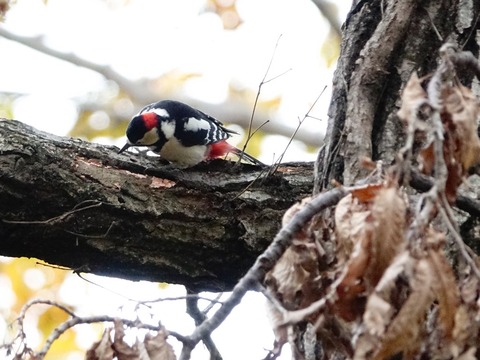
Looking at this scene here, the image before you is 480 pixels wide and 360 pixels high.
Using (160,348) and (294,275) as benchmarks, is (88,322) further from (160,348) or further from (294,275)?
(294,275)

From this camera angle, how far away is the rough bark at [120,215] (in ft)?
8.65

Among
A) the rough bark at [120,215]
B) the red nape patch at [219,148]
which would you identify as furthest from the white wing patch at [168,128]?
the rough bark at [120,215]

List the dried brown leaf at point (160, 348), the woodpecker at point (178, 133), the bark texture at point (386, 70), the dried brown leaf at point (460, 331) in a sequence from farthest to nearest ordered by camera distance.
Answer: the woodpecker at point (178, 133), the bark texture at point (386, 70), the dried brown leaf at point (160, 348), the dried brown leaf at point (460, 331)

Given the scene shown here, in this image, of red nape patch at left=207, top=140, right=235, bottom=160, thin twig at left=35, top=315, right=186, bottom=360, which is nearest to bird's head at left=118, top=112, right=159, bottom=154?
red nape patch at left=207, top=140, right=235, bottom=160

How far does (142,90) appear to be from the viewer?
25.6ft

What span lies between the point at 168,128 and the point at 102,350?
2945 mm

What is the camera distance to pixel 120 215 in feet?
8.87

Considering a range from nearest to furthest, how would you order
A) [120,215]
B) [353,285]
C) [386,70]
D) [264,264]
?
[353,285]
[264,264]
[386,70]
[120,215]

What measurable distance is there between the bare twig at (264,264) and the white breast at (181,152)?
6.62 ft

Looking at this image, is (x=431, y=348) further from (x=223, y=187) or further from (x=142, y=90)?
(x=142, y=90)

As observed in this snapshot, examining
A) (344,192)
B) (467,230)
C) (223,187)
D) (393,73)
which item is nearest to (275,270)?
(344,192)

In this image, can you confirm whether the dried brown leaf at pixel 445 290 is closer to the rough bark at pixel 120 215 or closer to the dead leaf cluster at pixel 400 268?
the dead leaf cluster at pixel 400 268

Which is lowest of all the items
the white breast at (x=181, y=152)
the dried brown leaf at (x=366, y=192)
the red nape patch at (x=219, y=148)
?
the dried brown leaf at (x=366, y=192)

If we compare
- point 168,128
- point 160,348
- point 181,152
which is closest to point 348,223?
point 160,348
